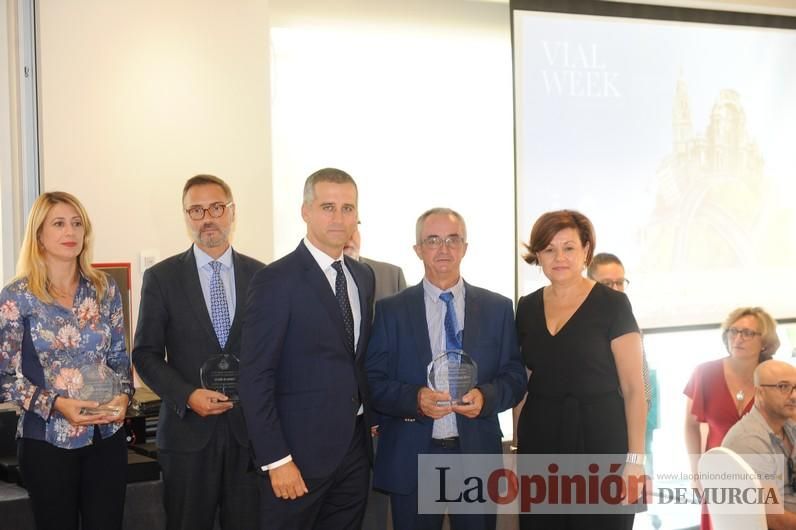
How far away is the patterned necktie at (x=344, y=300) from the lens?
9.64 feet

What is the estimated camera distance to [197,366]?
324 cm

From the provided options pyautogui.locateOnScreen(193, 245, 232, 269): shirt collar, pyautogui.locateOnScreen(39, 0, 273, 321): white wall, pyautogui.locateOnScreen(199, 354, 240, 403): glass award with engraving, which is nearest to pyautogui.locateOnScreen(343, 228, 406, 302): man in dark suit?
pyautogui.locateOnScreen(39, 0, 273, 321): white wall

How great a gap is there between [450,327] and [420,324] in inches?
4.2

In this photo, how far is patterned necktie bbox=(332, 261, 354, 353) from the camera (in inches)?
116

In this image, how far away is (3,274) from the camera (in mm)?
4465

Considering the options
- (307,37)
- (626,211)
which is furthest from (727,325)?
(307,37)

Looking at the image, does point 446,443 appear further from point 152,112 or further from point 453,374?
point 152,112

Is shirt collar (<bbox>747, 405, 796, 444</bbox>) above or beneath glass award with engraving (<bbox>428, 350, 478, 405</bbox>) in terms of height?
beneath

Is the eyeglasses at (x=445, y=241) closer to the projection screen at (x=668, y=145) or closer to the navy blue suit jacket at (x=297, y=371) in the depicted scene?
the navy blue suit jacket at (x=297, y=371)

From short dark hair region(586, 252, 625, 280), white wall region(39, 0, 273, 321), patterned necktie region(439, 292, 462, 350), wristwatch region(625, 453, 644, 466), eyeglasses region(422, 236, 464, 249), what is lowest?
wristwatch region(625, 453, 644, 466)

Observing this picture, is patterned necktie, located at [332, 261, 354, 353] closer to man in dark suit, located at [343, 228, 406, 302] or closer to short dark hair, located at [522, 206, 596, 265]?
short dark hair, located at [522, 206, 596, 265]

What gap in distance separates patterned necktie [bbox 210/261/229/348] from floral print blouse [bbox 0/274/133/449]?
1.29 feet

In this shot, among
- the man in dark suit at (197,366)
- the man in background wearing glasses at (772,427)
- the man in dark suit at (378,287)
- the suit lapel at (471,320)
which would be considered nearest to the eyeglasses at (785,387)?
the man in background wearing glasses at (772,427)

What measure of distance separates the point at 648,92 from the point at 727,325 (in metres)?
2.00
